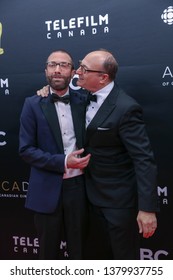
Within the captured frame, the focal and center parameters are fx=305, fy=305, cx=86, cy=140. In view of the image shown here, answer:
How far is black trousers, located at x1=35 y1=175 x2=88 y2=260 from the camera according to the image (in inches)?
66.3

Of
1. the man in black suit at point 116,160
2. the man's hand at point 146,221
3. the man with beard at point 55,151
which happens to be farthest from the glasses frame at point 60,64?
the man's hand at point 146,221

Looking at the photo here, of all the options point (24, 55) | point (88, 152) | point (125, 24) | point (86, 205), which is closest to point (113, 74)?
point (88, 152)

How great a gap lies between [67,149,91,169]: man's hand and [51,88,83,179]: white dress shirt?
12 cm

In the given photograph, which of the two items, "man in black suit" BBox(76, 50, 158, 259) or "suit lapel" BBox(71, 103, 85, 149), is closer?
"man in black suit" BBox(76, 50, 158, 259)

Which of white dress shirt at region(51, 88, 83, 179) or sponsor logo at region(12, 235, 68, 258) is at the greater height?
white dress shirt at region(51, 88, 83, 179)

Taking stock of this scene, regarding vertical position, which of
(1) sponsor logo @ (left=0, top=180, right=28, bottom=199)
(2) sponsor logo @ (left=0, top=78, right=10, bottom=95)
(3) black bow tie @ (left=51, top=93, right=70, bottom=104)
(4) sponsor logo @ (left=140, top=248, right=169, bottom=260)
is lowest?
(4) sponsor logo @ (left=140, top=248, right=169, bottom=260)

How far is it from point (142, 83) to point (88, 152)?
669 mm

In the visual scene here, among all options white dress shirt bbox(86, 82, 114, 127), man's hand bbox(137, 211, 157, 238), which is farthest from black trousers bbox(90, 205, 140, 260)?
white dress shirt bbox(86, 82, 114, 127)

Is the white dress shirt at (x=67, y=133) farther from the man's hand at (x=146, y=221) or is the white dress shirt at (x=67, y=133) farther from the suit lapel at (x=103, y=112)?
the man's hand at (x=146, y=221)

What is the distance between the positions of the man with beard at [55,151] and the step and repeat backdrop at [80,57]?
0.80 feet

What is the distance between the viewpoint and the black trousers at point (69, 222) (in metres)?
1.68

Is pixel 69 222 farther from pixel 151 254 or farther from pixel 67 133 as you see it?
pixel 151 254

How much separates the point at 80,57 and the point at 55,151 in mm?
794

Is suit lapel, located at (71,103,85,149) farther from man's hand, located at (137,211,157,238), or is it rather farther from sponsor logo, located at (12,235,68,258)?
sponsor logo, located at (12,235,68,258)
